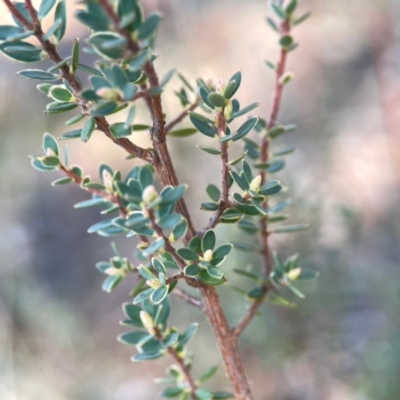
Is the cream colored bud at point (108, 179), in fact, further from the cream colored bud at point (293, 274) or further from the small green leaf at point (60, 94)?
the cream colored bud at point (293, 274)

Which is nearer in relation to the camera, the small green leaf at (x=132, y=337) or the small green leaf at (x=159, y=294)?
the small green leaf at (x=159, y=294)

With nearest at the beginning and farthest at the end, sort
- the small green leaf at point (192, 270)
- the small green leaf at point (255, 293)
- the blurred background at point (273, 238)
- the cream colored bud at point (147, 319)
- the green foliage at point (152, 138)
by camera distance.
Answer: the green foliage at point (152, 138) < the small green leaf at point (192, 270) < the cream colored bud at point (147, 319) < the small green leaf at point (255, 293) < the blurred background at point (273, 238)

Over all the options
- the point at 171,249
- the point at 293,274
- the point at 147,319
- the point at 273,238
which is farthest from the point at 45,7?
the point at 273,238

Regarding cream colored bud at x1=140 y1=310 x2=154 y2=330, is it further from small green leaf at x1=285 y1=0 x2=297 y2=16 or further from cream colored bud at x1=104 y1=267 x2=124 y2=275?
small green leaf at x1=285 y1=0 x2=297 y2=16

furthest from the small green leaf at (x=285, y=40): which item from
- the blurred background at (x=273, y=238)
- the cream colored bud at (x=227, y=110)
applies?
the blurred background at (x=273, y=238)

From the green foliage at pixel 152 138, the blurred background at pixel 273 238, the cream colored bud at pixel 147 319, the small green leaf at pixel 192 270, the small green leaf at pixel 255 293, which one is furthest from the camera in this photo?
the blurred background at pixel 273 238

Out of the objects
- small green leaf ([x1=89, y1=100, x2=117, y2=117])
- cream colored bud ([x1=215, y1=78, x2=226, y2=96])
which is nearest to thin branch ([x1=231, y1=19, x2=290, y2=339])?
cream colored bud ([x1=215, y1=78, x2=226, y2=96])

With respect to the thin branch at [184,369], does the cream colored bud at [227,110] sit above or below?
above
